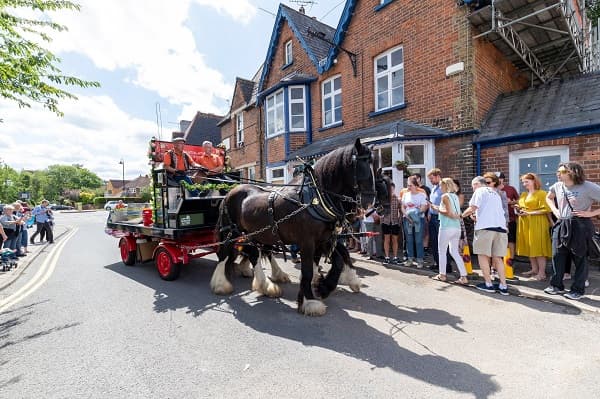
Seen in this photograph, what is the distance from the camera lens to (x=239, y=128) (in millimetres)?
17156

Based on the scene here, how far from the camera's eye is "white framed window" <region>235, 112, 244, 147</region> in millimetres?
16828

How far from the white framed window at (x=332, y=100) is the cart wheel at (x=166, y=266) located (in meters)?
7.46

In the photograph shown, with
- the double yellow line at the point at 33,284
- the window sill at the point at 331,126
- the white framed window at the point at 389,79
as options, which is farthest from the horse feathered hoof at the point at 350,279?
the window sill at the point at 331,126

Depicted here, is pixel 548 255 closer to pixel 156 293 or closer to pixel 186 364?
pixel 186 364

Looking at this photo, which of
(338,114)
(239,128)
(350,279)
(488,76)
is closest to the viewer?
(350,279)

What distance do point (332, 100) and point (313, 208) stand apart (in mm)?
8300

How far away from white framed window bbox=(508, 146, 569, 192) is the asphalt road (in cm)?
353

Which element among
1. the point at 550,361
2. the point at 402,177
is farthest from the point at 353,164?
the point at 402,177

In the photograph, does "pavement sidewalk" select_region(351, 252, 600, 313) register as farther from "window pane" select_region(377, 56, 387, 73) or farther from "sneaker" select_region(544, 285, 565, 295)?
"window pane" select_region(377, 56, 387, 73)

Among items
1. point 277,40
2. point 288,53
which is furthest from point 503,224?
point 277,40

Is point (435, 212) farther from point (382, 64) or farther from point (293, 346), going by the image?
point (382, 64)

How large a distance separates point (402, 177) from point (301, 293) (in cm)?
515

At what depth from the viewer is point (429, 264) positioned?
6.28m

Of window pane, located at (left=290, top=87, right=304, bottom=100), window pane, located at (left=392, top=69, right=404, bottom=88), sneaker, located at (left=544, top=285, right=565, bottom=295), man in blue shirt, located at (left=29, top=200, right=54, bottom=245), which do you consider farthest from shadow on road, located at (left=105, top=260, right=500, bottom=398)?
man in blue shirt, located at (left=29, top=200, right=54, bottom=245)
